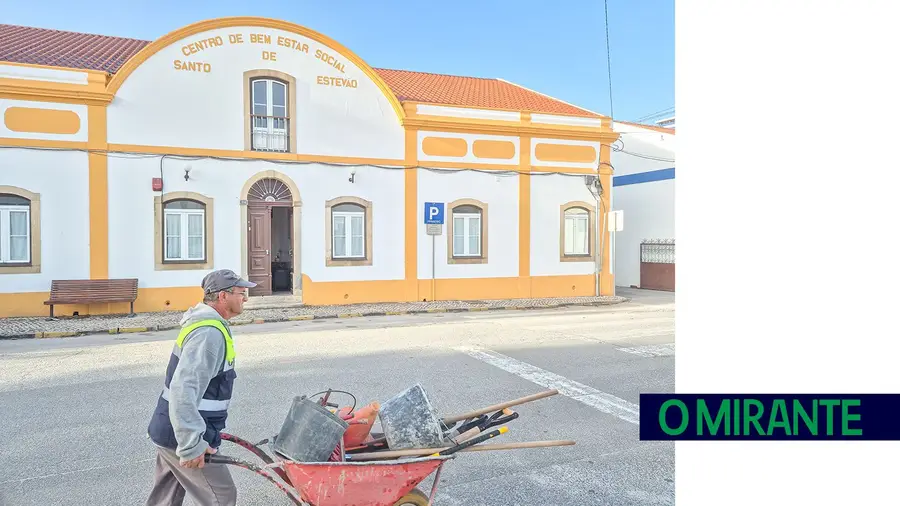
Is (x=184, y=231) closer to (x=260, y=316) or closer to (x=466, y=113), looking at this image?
(x=260, y=316)

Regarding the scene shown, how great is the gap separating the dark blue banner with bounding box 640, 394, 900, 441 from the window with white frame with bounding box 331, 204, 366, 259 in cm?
1450

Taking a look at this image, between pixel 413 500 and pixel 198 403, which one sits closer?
pixel 198 403

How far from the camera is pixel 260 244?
15.4 meters

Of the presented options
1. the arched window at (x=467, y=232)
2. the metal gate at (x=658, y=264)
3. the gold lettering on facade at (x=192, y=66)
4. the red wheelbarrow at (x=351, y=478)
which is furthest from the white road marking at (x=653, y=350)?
the metal gate at (x=658, y=264)

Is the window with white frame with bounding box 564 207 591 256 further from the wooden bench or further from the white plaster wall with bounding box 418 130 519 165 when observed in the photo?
the wooden bench

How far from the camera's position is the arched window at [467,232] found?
56.5 ft

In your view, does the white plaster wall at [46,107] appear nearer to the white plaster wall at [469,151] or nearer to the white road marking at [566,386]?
the white plaster wall at [469,151]

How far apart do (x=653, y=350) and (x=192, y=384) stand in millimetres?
7795

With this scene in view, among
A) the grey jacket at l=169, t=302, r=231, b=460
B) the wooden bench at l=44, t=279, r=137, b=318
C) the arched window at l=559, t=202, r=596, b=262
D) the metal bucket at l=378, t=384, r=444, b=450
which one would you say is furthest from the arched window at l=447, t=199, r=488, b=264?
the grey jacket at l=169, t=302, r=231, b=460

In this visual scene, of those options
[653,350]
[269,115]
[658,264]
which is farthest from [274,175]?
[658,264]

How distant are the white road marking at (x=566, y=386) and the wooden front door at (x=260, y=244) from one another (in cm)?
809

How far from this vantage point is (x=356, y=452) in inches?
138

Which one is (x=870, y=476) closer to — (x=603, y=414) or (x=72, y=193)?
(x=603, y=414)

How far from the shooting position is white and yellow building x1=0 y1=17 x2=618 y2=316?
13344 mm
